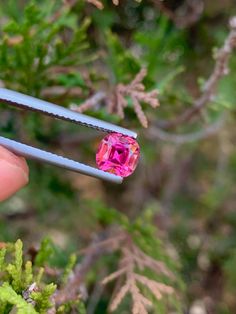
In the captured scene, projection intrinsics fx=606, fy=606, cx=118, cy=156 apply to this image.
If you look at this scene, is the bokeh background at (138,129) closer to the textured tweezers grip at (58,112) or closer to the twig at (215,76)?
the twig at (215,76)

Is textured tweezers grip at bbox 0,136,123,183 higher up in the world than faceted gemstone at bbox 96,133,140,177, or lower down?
lower down

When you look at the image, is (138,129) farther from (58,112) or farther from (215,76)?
(58,112)

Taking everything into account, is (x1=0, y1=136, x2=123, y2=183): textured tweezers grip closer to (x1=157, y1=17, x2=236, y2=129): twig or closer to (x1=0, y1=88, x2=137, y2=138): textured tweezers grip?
(x1=0, y1=88, x2=137, y2=138): textured tweezers grip

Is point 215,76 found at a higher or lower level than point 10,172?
higher

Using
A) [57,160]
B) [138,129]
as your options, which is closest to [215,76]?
[138,129]

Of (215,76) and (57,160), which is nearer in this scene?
(57,160)

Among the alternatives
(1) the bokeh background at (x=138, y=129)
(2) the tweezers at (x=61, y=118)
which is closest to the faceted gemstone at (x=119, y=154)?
(2) the tweezers at (x=61, y=118)

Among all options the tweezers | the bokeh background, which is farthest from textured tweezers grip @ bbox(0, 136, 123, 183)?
the bokeh background
